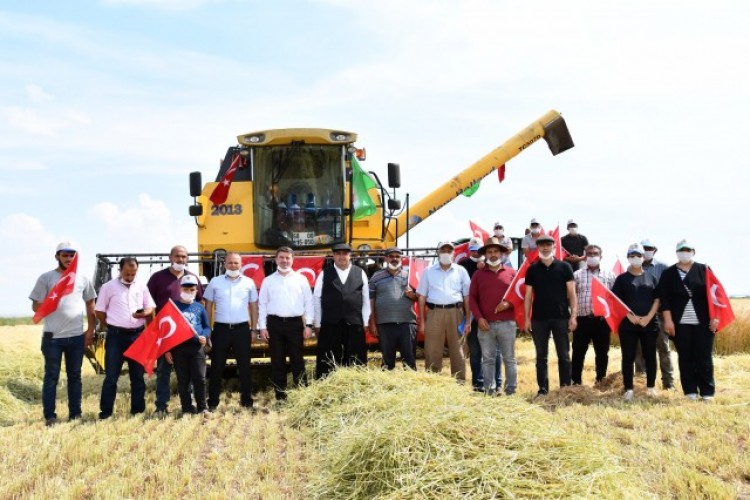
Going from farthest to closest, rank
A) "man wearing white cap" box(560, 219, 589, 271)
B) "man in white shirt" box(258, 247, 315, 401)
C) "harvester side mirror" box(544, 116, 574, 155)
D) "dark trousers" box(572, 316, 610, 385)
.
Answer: "harvester side mirror" box(544, 116, 574, 155), "man wearing white cap" box(560, 219, 589, 271), "dark trousers" box(572, 316, 610, 385), "man in white shirt" box(258, 247, 315, 401)

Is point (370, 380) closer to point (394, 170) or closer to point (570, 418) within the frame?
point (570, 418)

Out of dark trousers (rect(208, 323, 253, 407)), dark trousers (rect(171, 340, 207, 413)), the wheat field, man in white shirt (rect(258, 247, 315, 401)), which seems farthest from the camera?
man in white shirt (rect(258, 247, 315, 401))

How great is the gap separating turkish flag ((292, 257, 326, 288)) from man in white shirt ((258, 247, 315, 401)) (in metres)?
1.14

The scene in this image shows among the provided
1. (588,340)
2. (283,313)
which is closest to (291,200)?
(283,313)

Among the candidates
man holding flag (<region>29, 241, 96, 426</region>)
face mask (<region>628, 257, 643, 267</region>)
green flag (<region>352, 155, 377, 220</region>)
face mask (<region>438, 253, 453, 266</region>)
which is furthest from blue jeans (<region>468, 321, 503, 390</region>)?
man holding flag (<region>29, 241, 96, 426</region>)

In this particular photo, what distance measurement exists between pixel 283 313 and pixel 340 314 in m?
0.60

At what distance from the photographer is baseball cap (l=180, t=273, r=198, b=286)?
7.84m

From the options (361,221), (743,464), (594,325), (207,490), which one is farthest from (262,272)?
(743,464)

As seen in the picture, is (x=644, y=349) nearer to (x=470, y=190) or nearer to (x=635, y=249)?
(x=635, y=249)

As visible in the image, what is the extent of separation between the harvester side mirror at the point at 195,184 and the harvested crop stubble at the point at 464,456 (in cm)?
570

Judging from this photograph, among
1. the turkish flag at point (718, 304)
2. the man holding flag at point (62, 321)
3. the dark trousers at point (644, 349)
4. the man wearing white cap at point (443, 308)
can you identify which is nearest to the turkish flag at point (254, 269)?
the man wearing white cap at point (443, 308)

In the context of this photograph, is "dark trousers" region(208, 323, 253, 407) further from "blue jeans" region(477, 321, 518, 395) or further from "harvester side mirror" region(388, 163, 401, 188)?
"harvester side mirror" region(388, 163, 401, 188)

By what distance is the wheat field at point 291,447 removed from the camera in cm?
489

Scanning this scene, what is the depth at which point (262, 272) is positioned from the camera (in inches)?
378
